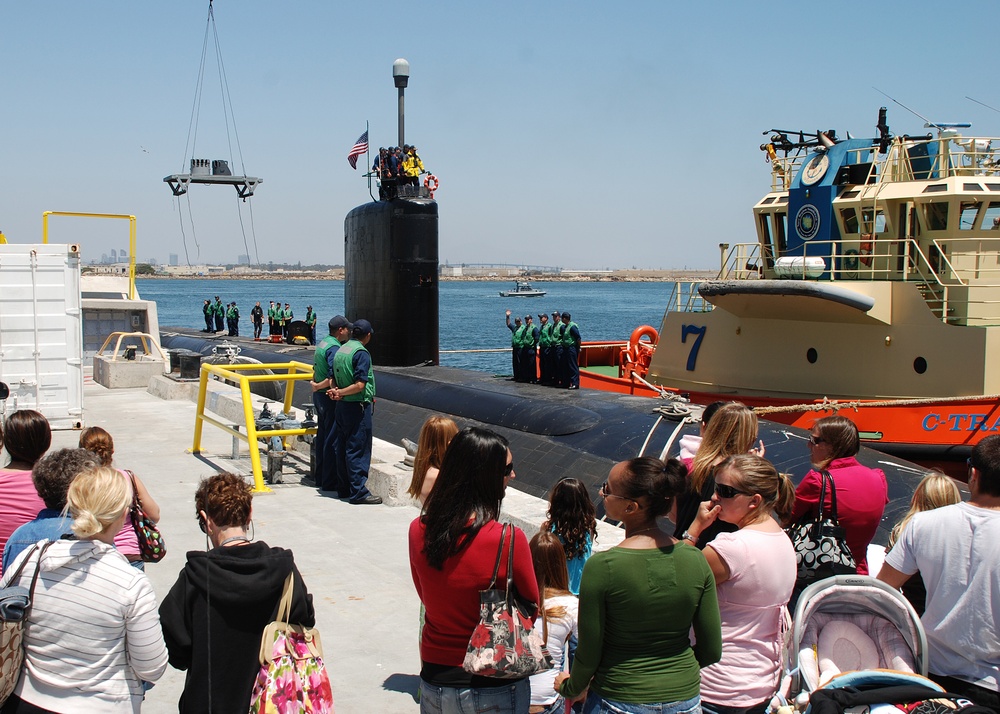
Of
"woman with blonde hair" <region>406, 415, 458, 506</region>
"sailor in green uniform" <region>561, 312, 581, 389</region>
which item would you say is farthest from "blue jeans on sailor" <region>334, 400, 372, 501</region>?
"sailor in green uniform" <region>561, 312, 581, 389</region>

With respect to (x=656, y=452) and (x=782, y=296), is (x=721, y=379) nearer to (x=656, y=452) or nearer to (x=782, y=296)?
(x=782, y=296)

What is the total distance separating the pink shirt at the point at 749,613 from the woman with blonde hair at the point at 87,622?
209 centimetres

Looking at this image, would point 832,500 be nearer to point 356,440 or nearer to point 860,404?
point 356,440

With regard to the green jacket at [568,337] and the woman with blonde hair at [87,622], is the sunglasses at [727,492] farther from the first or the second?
the green jacket at [568,337]

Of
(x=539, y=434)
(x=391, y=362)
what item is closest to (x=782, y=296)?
(x=539, y=434)

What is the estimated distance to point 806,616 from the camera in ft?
12.4

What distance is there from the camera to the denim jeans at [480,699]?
323 centimetres

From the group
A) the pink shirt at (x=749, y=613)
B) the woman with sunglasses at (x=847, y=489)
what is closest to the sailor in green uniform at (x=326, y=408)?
the woman with sunglasses at (x=847, y=489)

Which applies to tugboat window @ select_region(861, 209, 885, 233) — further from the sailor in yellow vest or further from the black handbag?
the black handbag

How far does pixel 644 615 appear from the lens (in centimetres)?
→ 303

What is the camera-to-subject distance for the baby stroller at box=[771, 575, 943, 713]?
12.1 ft

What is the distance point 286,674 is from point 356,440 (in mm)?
5544

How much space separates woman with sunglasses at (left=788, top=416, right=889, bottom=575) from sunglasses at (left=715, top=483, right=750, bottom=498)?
951 mm

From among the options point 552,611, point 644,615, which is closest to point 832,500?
point 552,611
